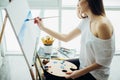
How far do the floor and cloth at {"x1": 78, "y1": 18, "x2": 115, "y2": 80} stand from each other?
3.12ft

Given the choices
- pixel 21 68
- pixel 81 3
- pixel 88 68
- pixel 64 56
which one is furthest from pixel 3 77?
pixel 81 3

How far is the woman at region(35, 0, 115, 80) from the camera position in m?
1.50

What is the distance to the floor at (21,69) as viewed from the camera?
2516mm

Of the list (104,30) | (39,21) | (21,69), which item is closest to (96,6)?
(104,30)

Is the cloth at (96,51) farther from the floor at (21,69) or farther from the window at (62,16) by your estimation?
the floor at (21,69)

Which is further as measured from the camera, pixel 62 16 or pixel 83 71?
pixel 62 16

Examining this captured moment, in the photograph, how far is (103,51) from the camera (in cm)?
152

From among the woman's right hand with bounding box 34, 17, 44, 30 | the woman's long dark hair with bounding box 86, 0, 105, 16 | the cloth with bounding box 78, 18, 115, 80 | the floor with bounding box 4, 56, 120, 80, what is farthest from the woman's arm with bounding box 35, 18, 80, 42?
the floor with bounding box 4, 56, 120, 80

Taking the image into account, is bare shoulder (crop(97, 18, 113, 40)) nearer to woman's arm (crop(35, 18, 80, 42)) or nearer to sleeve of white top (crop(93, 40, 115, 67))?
sleeve of white top (crop(93, 40, 115, 67))

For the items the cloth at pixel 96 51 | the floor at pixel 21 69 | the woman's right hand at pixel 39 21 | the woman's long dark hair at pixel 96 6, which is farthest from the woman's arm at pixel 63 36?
the floor at pixel 21 69

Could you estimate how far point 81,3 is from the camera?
5.25 feet

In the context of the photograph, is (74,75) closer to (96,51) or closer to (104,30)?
(96,51)

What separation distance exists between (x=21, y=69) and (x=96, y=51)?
1374 millimetres

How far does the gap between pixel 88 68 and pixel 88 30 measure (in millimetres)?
305
